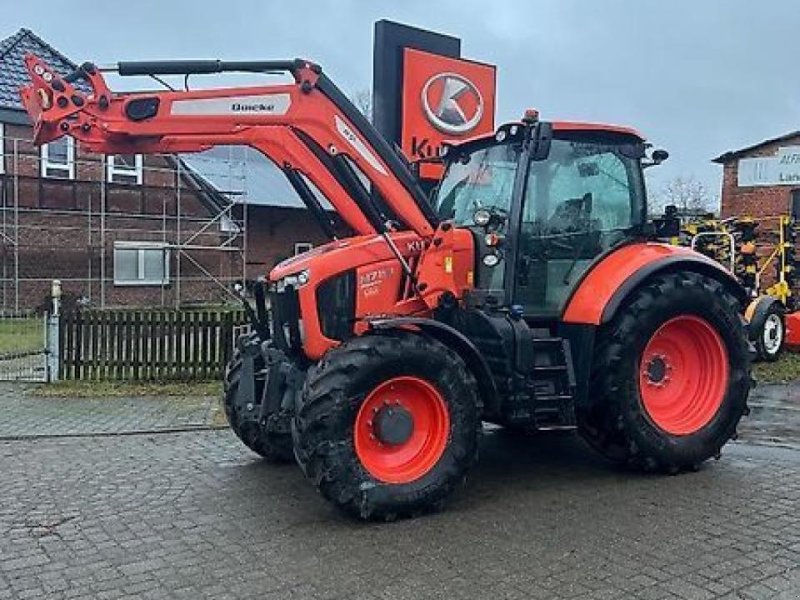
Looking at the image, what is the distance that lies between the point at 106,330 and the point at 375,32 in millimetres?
5081

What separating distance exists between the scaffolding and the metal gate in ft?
10.5

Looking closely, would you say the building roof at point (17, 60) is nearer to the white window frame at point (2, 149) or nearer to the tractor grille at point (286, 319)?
the white window frame at point (2, 149)

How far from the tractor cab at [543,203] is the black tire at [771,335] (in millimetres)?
7412

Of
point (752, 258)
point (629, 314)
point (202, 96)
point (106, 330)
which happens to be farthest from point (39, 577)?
point (752, 258)

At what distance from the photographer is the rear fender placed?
5477 millimetres

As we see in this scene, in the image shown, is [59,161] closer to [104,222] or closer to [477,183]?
[104,222]

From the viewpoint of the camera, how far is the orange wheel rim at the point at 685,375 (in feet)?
21.6

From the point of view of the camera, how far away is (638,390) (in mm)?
6230

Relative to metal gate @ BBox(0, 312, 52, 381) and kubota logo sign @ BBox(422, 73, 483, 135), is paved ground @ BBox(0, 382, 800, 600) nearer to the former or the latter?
metal gate @ BBox(0, 312, 52, 381)

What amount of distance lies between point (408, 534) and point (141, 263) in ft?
71.2

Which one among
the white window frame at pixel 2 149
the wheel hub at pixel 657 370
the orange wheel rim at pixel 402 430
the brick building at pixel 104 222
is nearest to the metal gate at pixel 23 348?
the brick building at pixel 104 222

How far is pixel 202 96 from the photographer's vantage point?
221 inches

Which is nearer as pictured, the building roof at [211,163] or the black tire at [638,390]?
the black tire at [638,390]

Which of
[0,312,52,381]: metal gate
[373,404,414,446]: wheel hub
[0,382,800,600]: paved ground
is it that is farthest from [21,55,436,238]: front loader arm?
[0,312,52,381]: metal gate
